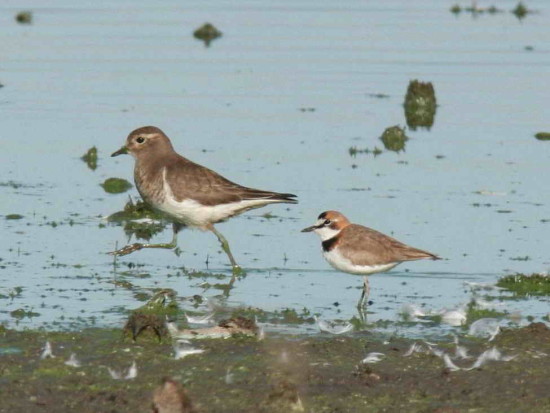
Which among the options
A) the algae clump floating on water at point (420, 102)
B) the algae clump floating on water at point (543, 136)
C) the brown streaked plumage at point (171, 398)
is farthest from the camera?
the algae clump floating on water at point (420, 102)

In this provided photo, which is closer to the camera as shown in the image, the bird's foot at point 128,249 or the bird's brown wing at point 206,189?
the bird's foot at point 128,249

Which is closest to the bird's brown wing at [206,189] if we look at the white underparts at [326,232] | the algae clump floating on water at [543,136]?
the white underparts at [326,232]

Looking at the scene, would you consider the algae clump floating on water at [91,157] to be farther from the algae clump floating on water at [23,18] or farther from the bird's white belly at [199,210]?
the algae clump floating on water at [23,18]

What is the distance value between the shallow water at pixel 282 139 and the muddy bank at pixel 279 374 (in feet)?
2.95

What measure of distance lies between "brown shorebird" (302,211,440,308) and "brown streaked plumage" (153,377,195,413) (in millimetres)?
4866

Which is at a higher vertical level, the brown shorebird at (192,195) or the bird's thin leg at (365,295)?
the brown shorebird at (192,195)

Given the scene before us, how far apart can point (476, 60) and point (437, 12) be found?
7.78 metres

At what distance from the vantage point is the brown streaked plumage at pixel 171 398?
10.0 m

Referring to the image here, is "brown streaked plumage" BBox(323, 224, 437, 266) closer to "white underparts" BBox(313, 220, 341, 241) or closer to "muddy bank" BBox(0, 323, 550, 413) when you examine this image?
"white underparts" BBox(313, 220, 341, 241)

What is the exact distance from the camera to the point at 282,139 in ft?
77.7

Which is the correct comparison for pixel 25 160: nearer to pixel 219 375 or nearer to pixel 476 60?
pixel 219 375

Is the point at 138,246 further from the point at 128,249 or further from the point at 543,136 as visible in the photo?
the point at 543,136

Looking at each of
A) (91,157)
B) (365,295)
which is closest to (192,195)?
(365,295)

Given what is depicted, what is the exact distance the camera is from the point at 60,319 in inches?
534
